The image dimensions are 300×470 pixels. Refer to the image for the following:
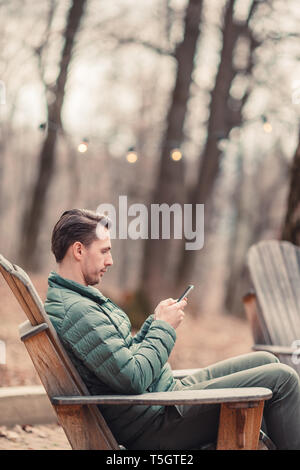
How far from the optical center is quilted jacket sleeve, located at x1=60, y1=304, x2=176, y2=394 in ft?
8.42

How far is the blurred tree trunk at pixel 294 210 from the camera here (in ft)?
17.9

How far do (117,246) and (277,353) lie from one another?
26.7 meters

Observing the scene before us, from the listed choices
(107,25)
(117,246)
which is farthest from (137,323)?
(117,246)

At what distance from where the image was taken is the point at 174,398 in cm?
251

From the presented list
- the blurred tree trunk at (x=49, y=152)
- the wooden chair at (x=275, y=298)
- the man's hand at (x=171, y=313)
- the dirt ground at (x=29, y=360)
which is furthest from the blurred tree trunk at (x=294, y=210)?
the blurred tree trunk at (x=49, y=152)

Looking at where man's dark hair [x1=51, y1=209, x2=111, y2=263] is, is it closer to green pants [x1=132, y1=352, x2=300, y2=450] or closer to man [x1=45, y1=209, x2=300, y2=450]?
man [x1=45, y1=209, x2=300, y2=450]

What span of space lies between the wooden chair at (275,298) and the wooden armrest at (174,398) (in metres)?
1.64

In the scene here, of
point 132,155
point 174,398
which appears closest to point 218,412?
point 174,398

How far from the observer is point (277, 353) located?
4.12 metres

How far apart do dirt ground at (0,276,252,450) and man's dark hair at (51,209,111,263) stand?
4.99 ft

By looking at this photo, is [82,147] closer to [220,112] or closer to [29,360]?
[29,360]

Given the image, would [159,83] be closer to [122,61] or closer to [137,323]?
[122,61]

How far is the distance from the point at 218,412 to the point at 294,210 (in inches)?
122

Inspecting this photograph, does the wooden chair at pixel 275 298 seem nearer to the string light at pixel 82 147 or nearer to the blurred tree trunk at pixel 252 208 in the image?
the string light at pixel 82 147
